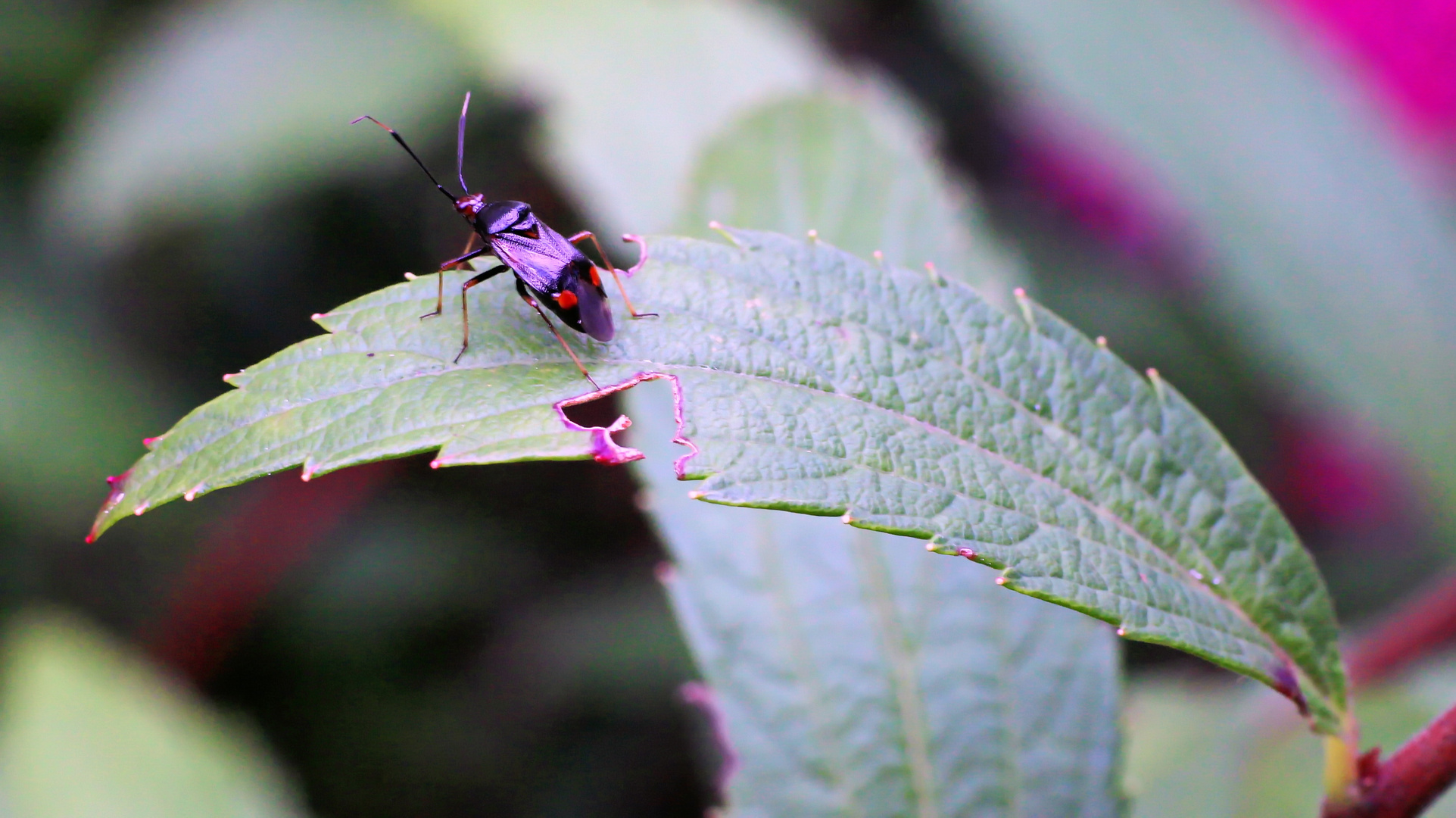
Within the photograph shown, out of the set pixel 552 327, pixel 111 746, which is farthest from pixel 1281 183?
pixel 111 746

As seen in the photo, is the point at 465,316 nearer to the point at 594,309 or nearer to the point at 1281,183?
the point at 594,309

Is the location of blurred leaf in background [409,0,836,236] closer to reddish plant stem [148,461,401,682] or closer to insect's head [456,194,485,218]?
insect's head [456,194,485,218]

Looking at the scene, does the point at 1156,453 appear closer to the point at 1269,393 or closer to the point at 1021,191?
the point at 1269,393

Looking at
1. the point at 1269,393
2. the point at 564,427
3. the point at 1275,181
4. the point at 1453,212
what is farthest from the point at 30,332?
the point at 1453,212

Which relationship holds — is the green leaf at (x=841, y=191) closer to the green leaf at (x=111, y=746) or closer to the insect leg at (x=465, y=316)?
the insect leg at (x=465, y=316)

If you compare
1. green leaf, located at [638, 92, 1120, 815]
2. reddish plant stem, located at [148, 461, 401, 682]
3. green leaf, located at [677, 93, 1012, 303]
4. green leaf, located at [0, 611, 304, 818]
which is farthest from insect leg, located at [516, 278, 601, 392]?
reddish plant stem, located at [148, 461, 401, 682]
